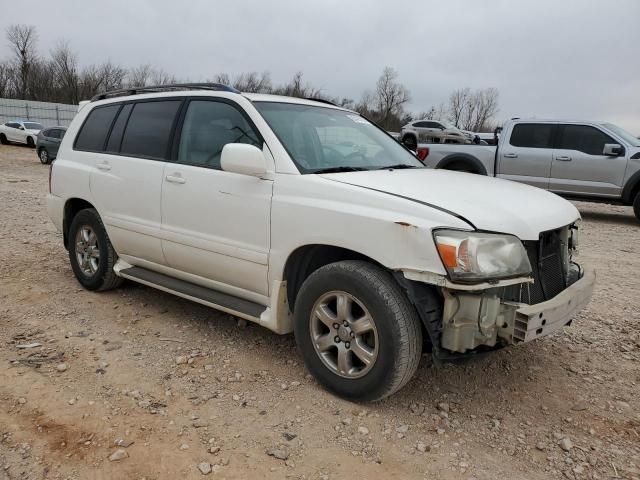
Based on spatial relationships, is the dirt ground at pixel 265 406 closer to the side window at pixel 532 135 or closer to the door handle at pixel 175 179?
the door handle at pixel 175 179

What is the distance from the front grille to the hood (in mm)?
103

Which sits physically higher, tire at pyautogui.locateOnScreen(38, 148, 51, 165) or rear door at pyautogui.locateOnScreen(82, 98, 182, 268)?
rear door at pyautogui.locateOnScreen(82, 98, 182, 268)

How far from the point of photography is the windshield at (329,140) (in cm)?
343

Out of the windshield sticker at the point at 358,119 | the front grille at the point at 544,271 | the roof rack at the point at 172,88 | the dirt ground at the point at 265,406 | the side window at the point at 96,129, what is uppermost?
the roof rack at the point at 172,88

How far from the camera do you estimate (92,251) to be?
482 centimetres

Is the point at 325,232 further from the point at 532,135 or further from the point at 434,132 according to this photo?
the point at 434,132

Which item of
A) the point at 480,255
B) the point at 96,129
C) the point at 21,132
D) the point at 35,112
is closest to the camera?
the point at 480,255

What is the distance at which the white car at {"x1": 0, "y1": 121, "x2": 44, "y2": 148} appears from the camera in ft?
89.9

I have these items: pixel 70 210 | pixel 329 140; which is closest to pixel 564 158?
pixel 329 140

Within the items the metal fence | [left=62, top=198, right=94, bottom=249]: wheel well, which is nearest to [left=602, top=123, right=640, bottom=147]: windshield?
[left=62, top=198, right=94, bottom=249]: wheel well

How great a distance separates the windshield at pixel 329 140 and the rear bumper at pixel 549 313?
4.64 feet

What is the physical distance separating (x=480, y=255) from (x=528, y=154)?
28.7ft

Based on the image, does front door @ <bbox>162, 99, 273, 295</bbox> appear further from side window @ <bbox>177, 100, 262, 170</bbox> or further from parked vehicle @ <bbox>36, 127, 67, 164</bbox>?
parked vehicle @ <bbox>36, 127, 67, 164</bbox>

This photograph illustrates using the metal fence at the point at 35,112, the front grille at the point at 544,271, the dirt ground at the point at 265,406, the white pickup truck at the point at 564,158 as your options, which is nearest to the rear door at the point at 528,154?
the white pickup truck at the point at 564,158
